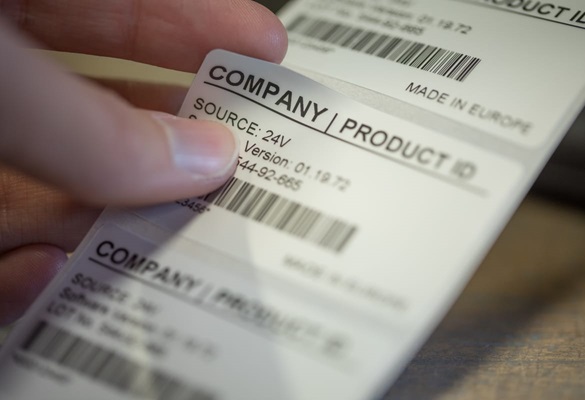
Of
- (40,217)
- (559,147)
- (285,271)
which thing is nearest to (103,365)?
(285,271)

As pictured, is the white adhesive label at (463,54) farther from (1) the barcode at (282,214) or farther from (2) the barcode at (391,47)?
(1) the barcode at (282,214)

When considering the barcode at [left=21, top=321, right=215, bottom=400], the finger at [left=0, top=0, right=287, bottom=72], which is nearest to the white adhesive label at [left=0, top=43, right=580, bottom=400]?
the barcode at [left=21, top=321, right=215, bottom=400]

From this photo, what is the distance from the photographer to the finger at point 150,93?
0.56 metres

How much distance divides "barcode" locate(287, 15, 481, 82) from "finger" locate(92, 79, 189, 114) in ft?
0.39

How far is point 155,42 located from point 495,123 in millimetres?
285

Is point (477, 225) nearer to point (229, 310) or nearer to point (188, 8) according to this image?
point (229, 310)

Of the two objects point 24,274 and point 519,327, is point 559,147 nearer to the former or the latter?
point 519,327

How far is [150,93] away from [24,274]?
19cm

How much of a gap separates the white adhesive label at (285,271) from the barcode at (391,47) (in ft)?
0.23

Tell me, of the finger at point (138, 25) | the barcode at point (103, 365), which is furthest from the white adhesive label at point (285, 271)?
the finger at point (138, 25)

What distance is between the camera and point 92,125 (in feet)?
1.06

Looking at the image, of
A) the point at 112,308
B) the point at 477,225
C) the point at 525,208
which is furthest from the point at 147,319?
the point at 525,208

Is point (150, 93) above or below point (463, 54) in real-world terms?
below

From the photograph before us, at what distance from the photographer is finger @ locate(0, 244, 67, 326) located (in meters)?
0.48
